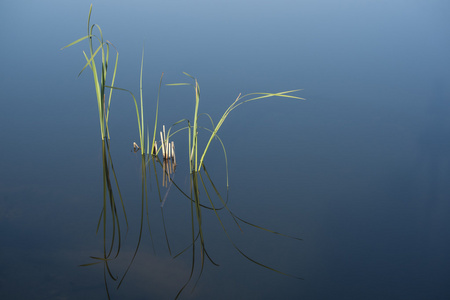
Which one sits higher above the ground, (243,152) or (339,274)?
(243,152)

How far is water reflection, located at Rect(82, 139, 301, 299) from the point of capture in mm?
1376

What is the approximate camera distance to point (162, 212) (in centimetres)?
167

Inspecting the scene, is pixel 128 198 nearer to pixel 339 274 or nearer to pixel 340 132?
pixel 339 274

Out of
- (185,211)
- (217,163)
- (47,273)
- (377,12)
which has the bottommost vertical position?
(47,273)

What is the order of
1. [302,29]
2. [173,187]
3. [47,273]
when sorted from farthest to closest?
[302,29], [173,187], [47,273]

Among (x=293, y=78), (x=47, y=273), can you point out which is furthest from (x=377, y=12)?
(x=47, y=273)

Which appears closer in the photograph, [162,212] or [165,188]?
[162,212]

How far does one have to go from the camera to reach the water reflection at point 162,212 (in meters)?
1.38

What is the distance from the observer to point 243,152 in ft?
7.11

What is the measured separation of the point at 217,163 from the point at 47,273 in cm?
87

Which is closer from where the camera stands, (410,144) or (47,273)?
(47,273)

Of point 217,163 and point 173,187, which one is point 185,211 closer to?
point 173,187

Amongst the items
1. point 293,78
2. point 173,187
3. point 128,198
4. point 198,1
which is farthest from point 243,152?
point 198,1

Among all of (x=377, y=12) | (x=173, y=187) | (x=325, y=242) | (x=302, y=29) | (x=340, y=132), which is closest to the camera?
(x=325, y=242)
